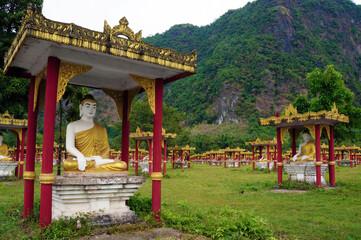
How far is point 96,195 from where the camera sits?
7.23 metres

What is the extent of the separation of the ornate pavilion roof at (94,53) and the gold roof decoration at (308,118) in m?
9.09

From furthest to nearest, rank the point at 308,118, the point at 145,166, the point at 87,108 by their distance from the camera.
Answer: the point at 145,166 < the point at 308,118 < the point at 87,108

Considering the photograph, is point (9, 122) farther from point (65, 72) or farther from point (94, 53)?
point (94, 53)

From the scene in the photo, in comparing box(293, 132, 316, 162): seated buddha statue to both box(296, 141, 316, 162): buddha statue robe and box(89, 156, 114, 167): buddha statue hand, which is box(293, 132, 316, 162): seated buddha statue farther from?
box(89, 156, 114, 167): buddha statue hand

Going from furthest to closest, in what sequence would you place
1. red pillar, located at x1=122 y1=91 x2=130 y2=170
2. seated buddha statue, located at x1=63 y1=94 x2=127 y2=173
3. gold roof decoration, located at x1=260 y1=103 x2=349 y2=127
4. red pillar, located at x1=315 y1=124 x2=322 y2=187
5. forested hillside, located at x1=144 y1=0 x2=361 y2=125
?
1. forested hillside, located at x1=144 y1=0 x2=361 y2=125
2. red pillar, located at x1=315 y1=124 x2=322 y2=187
3. gold roof decoration, located at x1=260 y1=103 x2=349 y2=127
4. red pillar, located at x1=122 y1=91 x2=130 y2=170
5. seated buddha statue, located at x1=63 y1=94 x2=127 y2=173

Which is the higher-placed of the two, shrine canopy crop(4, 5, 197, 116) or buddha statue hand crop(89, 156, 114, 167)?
shrine canopy crop(4, 5, 197, 116)

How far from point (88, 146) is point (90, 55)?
7.73 feet

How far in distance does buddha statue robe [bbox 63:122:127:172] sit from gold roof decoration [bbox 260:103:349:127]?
1046 cm

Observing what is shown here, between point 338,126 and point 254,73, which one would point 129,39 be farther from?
point 254,73

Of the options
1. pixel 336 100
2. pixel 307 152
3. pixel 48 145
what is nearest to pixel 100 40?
pixel 48 145

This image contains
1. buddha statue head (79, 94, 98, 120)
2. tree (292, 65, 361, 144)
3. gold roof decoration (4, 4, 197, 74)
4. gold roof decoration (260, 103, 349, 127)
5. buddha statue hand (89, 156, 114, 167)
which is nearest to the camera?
gold roof decoration (4, 4, 197, 74)

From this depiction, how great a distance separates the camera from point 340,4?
15388 cm

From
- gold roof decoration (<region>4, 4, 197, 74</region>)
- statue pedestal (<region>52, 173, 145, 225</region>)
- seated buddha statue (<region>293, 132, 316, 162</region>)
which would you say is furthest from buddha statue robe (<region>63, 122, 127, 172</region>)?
seated buddha statue (<region>293, 132, 316, 162</region>)

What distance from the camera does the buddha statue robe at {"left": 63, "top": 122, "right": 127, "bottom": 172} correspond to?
7.38 metres
